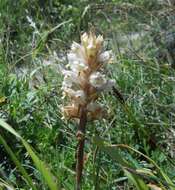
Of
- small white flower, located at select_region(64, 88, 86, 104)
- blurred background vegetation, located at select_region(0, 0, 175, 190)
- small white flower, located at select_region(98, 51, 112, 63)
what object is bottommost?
blurred background vegetation, located at select_region(0, 0, 175, 190)

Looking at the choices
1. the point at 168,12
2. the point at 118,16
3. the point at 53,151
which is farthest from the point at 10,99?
the point at 118,16

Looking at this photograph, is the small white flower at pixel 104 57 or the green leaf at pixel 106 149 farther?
the small white flower at pixel 104 57

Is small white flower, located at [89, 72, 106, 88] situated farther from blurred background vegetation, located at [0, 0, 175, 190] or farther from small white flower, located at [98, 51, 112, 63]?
blurred background vegetation, located at [0, 0, 175, 190]

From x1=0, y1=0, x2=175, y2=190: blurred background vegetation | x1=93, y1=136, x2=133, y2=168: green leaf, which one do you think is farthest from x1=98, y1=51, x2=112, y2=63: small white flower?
x1=0, y1=0, x2=175, y2=190: blurred background vegetation

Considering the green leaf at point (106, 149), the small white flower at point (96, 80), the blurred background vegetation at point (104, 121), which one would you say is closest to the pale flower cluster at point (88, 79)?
the small white flower at point (96, 80)

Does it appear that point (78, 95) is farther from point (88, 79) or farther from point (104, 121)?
point (104, 121)

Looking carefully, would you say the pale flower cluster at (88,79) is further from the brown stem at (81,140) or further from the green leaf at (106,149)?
the green leaf at (106,149)

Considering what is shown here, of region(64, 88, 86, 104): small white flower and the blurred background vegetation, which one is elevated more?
region(64, 88, 86, 104): small white flower

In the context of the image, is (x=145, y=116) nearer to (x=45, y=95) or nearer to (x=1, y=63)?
(x=45, y=95)
